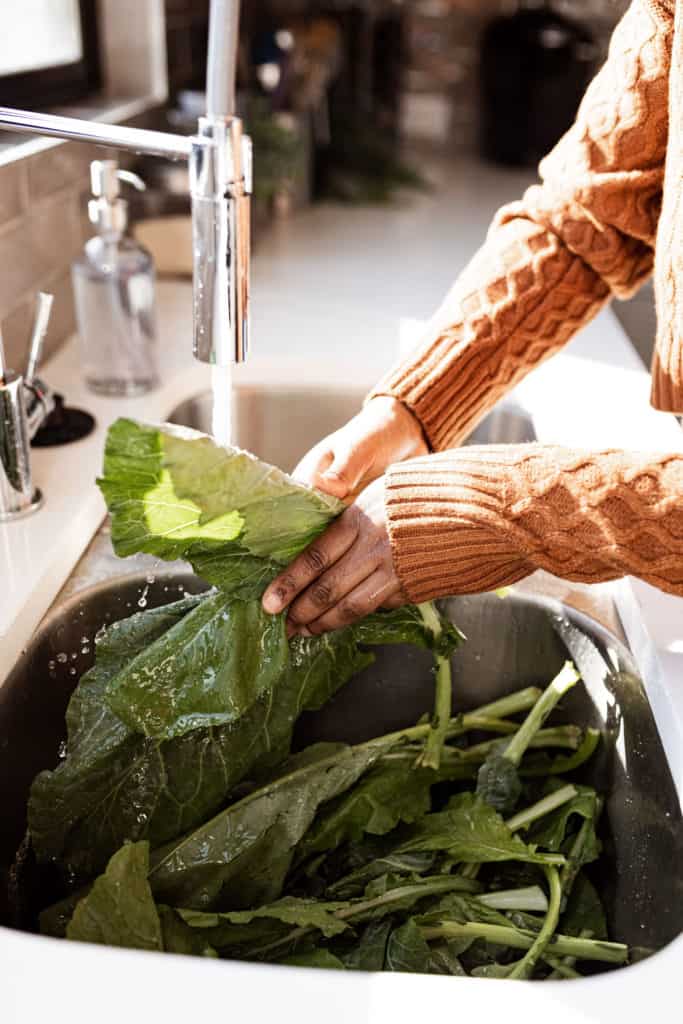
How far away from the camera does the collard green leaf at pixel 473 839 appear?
755mm

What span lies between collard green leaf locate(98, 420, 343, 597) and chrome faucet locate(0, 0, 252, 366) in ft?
0.26

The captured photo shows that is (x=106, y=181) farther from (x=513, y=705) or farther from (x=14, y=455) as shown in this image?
(x=513, y=705)

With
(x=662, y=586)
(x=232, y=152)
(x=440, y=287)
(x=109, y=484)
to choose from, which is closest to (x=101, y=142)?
(x=232, y=152)

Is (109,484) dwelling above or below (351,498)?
above

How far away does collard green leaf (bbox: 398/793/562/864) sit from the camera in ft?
2.48

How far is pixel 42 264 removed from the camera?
123 centimetres

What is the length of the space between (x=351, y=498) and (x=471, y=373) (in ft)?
0.57

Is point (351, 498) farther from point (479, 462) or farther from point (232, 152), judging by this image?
point (232, 152)

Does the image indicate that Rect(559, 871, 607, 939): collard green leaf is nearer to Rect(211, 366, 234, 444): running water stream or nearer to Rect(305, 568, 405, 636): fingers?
Rect(305, 568, 405, 636): fingers

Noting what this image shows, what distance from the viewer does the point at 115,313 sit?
1183 millimetres

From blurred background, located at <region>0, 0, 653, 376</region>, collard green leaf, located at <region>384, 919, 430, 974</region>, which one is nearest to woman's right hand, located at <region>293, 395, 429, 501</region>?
collard green leaf, located at <region>384, 919, 430, 974</region>

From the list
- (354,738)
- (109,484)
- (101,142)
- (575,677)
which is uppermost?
(101,142)

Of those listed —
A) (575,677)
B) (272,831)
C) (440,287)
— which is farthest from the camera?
(440,287)

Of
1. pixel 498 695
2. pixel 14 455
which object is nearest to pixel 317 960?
pixel 498 695
